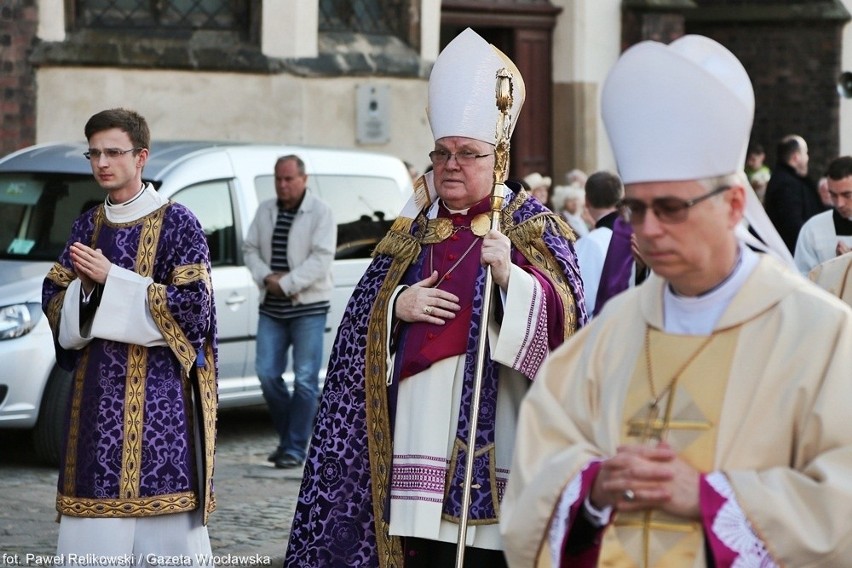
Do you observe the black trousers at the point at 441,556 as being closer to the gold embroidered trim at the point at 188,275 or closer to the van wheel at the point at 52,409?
the gold embroidered trim at the point at 188,275

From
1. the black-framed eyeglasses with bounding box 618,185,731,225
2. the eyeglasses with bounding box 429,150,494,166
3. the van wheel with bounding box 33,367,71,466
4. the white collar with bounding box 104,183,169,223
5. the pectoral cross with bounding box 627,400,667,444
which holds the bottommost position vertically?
the van wheel with bounding box 33,367,71,466

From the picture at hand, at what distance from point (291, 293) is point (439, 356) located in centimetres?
504

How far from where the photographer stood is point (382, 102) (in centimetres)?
1866

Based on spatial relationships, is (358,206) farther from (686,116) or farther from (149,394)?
(686,116)

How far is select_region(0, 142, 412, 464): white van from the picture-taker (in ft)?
33.8

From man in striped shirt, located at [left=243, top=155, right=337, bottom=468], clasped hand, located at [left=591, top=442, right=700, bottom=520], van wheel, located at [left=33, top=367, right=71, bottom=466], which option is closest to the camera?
clasped hand, located at [left=591, top=442, right=700, bottom=520]

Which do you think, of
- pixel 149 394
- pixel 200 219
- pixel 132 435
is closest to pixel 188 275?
pixel 149 394

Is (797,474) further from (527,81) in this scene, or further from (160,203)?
(527,81)

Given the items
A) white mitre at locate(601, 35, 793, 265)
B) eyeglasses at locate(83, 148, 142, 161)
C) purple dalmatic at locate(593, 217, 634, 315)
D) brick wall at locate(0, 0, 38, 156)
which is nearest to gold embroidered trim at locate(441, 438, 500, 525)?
purple dalmatic at locate(593, 217, 634, 315)

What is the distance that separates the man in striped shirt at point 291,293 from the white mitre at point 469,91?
4620 millimetres

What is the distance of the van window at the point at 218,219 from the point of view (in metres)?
11.5

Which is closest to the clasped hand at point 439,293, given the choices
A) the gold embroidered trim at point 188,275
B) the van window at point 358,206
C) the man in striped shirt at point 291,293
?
the gold embroidered trim at point 188,275

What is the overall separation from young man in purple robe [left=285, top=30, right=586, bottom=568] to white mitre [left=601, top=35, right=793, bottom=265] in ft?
6.77

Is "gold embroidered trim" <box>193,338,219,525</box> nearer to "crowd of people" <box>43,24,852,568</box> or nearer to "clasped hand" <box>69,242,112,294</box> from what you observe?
"crowd of people" <box>43,24,852,568</box>
